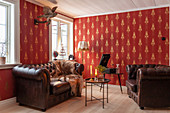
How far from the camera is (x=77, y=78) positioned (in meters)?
4.30

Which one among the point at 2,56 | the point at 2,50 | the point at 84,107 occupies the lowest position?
the point at 84,107

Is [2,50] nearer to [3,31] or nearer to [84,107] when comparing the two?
[3,31]

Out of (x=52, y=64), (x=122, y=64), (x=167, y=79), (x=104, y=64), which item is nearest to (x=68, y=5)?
(x=52, y=64)

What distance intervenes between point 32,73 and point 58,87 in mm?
675

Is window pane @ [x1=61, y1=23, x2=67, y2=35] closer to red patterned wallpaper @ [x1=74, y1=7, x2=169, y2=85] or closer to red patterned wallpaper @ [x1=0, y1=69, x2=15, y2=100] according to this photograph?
red patterned wallpaper @ [x1=74, y1=7, x2=169, y2=85]

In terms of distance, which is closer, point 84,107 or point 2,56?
point 84,107

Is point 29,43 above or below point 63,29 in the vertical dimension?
below

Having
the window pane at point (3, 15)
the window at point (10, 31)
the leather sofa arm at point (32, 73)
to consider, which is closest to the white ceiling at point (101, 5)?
the window at point (10, 31)

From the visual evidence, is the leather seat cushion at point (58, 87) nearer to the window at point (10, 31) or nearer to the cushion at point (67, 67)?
the cushion at point (67, 67)

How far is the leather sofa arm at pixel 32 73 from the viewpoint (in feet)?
10.4

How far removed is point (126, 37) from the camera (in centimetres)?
555

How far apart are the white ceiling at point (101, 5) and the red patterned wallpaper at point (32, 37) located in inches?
13.6

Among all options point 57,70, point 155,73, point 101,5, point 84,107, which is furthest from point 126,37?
point 84,107

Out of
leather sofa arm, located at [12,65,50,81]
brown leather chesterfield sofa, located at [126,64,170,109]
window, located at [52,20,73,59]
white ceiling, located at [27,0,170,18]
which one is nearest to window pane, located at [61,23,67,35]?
window, located at [52,20,73,59]
